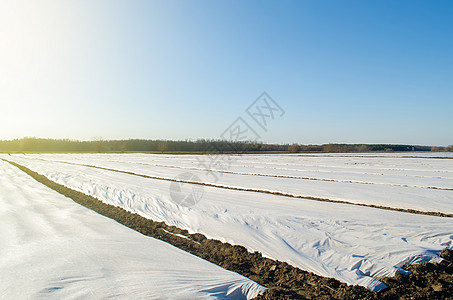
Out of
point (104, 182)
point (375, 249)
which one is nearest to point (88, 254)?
point (375, 249)

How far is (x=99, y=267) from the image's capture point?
3438 mm

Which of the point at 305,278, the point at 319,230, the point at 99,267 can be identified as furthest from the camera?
the point at 319,230

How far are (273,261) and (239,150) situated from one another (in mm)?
49903

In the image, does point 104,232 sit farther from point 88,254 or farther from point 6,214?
point 6,214

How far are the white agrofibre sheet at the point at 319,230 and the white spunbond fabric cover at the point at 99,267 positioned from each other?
1239mm

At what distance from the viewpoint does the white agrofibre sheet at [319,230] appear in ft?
12.6

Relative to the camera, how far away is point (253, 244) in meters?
4.73

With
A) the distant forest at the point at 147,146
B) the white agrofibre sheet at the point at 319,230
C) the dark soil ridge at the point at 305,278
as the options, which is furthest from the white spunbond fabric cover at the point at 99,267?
the distant forest at the point at 147,146

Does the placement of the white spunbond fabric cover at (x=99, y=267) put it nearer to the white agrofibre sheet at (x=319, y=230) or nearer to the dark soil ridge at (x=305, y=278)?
the dark soil ridge at (x=305, y=278)

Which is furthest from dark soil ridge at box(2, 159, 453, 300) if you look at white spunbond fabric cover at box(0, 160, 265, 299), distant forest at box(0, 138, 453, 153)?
distant forest at box(0, 138, 453, 153)

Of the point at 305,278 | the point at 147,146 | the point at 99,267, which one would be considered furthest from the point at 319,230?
the point at 147,146

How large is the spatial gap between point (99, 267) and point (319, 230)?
146 inches

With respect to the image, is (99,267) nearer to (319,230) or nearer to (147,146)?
(319,230)

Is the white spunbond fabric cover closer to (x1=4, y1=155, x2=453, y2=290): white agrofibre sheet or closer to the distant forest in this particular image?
(x1=4, y1=155, x2=453, y2=290): white agrofibre sheet
